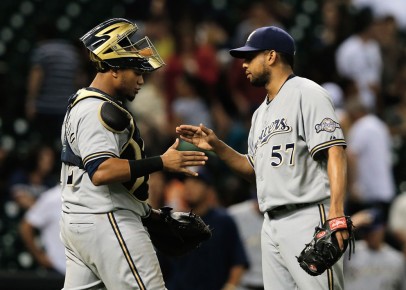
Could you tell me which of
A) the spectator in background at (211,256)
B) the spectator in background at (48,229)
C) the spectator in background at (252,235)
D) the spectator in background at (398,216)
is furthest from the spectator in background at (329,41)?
the spectator in background at (211,256)

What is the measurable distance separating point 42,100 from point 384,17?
476cm

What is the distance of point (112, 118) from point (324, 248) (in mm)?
1289

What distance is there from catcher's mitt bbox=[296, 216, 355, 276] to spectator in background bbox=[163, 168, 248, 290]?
9.13 feet

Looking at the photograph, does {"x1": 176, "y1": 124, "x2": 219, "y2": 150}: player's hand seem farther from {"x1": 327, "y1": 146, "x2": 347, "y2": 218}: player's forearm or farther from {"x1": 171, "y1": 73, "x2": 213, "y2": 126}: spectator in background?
{"x1": 171, "y1": 73, "x2": 213, "y2": 126}: spectator in background

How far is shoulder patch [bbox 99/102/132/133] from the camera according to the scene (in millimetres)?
5520

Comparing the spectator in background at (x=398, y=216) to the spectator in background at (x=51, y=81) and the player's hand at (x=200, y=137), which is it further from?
the player's hand at (x=200, y=137)

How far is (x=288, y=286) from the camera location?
5.81 m

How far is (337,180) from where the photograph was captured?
5496 millimetres

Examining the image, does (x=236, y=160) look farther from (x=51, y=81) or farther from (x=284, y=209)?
(x=51, y=81)

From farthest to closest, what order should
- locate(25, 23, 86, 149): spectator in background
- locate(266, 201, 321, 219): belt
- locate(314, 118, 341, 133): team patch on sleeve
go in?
locate(25, 23, 86, 149): spectator in background, locate(266, 201, 321, 219): belt, locate(314, 118, 341, 133): team patch on sleeve

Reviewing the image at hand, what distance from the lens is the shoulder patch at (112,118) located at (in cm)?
552

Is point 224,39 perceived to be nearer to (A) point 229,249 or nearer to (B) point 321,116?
(A) point 229,249

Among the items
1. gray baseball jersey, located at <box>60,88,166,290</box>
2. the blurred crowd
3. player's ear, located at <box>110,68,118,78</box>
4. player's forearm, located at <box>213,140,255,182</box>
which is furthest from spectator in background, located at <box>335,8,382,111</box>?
gray baseball jersey, located at <box>60,88,166,290</box>

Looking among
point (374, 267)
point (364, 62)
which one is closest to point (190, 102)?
point (364, 62)
